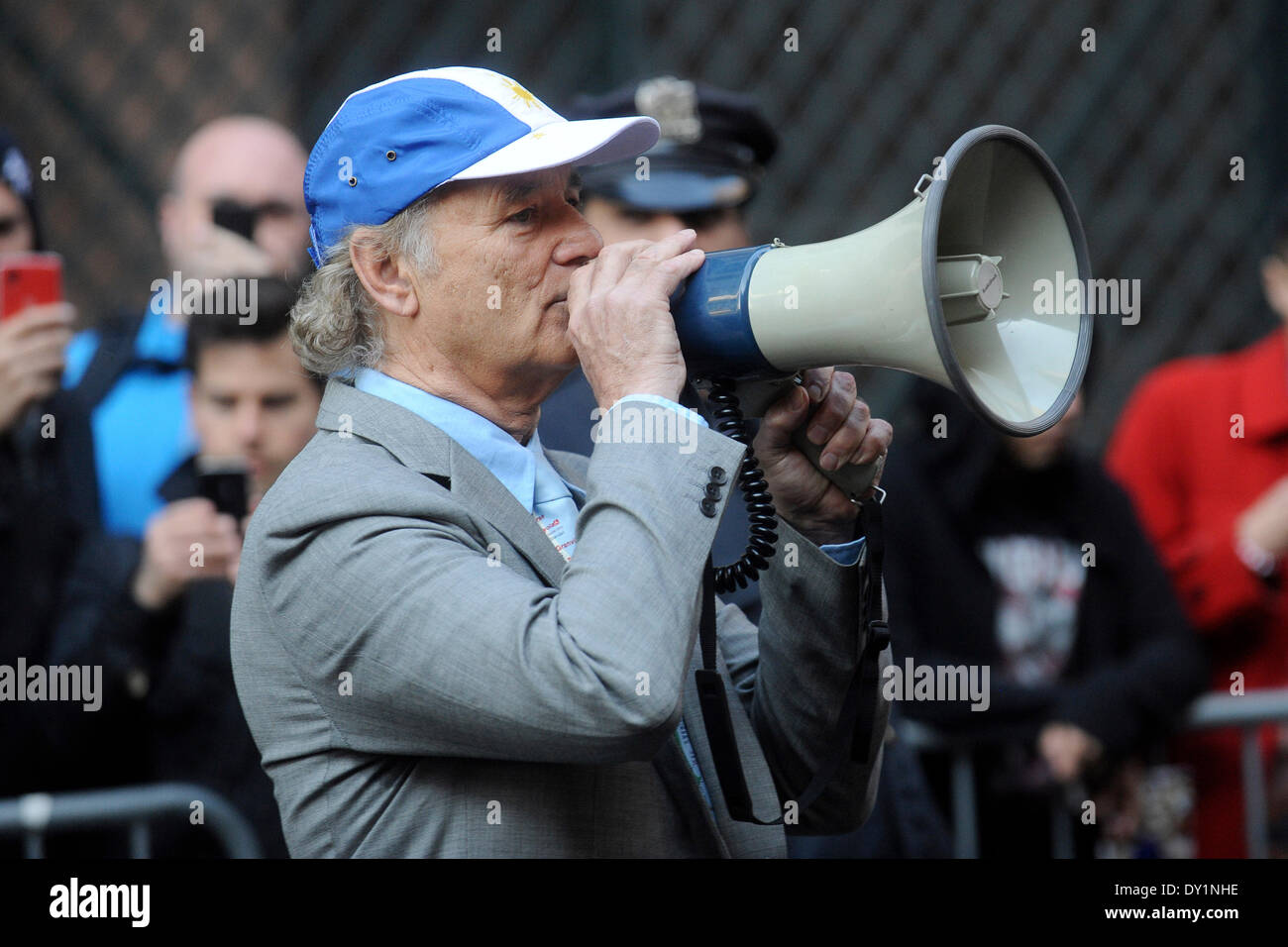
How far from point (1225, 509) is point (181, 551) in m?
2.36

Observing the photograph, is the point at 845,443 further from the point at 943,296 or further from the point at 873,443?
the point at 943,296

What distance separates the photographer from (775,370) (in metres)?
1.90

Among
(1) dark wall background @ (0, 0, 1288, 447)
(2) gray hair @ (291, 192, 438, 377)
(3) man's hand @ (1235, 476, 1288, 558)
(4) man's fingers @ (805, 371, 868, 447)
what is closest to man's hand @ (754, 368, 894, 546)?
(4) man's fingers @ (805, 371, 868, 447)

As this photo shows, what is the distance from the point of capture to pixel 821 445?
2.04 meters

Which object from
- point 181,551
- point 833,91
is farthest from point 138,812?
point 833,91

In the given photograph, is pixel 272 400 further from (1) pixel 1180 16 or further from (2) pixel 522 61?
(1) pixel 1180 16

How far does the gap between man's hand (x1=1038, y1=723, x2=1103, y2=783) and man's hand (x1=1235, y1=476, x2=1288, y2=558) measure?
61cm

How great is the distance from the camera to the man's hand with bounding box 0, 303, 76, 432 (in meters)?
3.09

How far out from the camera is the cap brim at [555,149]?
6.15 ft

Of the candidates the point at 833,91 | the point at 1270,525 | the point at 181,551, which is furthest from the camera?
the point at 833,91

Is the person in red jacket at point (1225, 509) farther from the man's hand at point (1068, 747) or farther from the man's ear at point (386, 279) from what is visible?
the man's ear at point (386, 279)

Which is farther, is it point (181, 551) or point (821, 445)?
point (181, 551)
